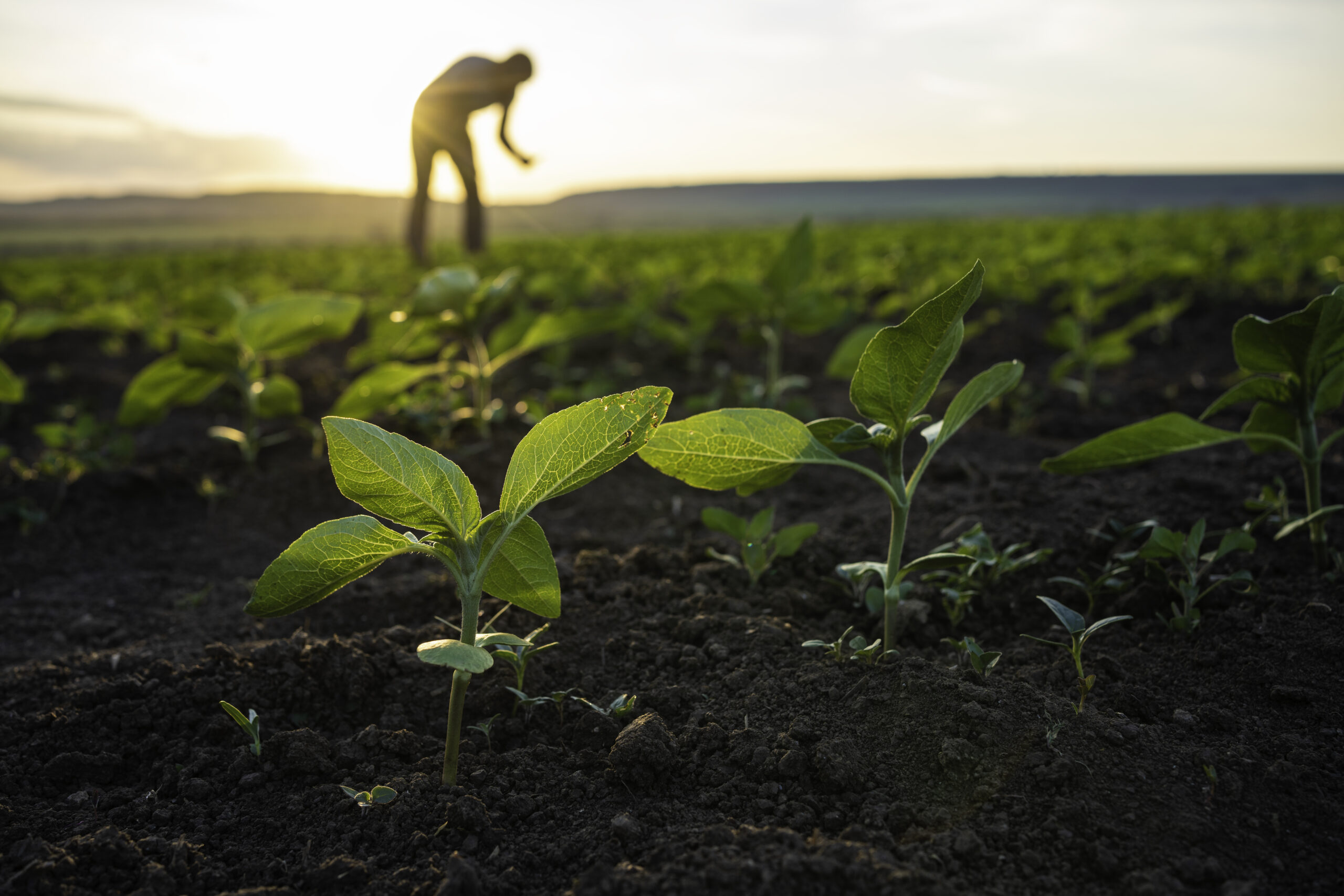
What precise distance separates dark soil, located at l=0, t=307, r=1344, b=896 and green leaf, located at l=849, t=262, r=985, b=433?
0.52 metres

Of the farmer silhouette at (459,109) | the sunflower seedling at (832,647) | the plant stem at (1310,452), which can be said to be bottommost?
the sunflower seedling at (832,647)

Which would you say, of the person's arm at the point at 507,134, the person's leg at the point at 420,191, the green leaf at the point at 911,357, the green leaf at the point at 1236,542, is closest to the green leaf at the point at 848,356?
the green leaf at the point at 1236,542

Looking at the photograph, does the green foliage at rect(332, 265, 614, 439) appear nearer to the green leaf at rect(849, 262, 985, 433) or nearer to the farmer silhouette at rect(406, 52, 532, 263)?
the green leaf at rect(849, 262, 985, 433)

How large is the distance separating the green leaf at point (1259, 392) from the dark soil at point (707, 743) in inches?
16.5

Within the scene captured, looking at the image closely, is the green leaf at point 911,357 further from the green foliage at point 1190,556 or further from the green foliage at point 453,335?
the green foliage at point 453,335

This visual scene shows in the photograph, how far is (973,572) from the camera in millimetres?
2012

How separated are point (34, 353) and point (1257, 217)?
47.5 feet

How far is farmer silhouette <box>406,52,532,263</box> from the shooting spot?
310 inches

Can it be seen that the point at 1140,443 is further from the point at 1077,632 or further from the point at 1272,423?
the point at 1272,423

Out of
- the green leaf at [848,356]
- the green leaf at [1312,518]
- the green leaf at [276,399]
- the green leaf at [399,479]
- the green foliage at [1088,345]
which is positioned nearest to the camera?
the green leaf at [399,479]

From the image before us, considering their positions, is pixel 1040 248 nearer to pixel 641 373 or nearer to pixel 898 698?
pixel 641 373

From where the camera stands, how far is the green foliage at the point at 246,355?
297 centimetres

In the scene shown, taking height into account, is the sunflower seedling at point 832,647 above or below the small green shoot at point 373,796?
above

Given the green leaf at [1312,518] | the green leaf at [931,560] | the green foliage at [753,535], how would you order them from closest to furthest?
the green leaf at [931,560] → the green leaf at [1312,518] → the green foliage at [753,535]
